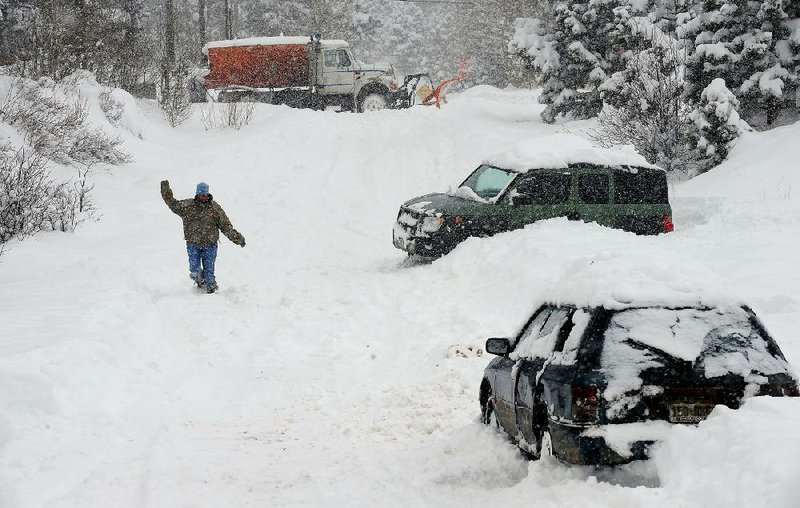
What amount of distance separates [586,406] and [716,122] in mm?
15228

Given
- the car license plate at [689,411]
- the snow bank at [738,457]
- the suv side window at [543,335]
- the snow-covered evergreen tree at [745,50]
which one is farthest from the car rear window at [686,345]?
the snow-covered evergreen tree at [745,50]

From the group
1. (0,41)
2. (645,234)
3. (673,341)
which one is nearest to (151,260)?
(645,234)

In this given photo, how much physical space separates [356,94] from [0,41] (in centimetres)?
1365

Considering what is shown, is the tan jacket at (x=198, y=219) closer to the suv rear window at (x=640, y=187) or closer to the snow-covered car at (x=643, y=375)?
the suv rear window at (x=640, y=187)

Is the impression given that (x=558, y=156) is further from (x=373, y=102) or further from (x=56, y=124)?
(x=373, y=102)

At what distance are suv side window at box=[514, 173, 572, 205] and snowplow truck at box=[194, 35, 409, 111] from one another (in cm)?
2268

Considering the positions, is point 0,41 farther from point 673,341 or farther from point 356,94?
point 673,341

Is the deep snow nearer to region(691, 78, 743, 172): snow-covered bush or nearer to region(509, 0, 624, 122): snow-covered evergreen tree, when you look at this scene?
region(691, 78, 743, 172): snow-covered bush

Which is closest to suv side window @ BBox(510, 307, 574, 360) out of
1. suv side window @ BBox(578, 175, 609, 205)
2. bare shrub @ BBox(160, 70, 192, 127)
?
suv side window @ BBox(578, 175, 609, 205)

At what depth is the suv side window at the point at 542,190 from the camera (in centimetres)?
1394

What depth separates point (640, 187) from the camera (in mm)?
14258

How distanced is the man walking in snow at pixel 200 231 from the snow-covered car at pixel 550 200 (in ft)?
11.2

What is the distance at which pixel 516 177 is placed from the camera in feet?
45.8

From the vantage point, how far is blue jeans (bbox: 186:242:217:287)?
12.3 metres
